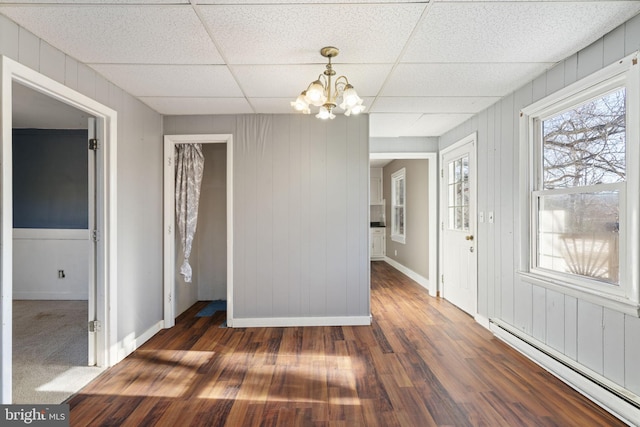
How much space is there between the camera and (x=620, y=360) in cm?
188

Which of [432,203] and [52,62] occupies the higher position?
[52,62]

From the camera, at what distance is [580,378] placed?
2.10m

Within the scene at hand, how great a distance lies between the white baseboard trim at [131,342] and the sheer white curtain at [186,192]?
67cm

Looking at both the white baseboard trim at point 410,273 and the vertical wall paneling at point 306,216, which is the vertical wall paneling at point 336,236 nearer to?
the vertical wall paneling at point 306,216

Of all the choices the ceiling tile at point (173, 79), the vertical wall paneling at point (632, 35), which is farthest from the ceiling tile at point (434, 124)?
the ceiling tile at point (173, 79)

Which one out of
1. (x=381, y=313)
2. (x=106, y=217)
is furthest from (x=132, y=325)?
(x=381, y=313)

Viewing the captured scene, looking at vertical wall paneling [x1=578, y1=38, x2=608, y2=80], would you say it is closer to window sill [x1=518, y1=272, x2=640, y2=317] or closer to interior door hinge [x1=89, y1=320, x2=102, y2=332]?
window sill [x1=518, y1=272, x2=640, y2=317]

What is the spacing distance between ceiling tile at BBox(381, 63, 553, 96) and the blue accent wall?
4301 millimetres

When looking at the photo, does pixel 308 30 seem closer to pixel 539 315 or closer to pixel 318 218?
pixel 318 218

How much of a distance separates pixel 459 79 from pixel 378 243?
5681 mm

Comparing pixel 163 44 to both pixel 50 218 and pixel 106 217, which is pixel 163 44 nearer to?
pixel 106 217

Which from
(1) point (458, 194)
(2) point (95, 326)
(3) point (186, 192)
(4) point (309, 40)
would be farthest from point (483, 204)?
(2) point (95, 326)

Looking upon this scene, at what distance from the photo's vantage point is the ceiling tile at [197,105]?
2.94 metres

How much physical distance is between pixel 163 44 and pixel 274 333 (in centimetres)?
265
